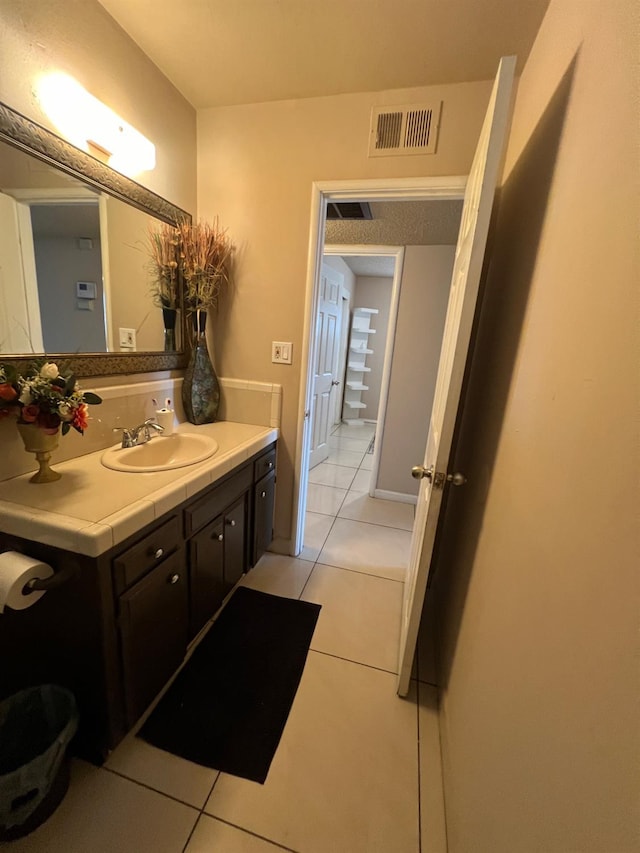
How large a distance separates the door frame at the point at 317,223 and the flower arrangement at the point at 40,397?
1149 millimetres

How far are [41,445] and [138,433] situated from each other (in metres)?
0.46

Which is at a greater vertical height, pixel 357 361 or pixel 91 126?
pixel 91 126

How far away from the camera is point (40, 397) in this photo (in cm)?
105

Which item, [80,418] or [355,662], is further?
[355,662]

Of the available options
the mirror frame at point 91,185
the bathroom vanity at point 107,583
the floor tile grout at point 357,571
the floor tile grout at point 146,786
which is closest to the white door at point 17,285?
the mirror frame at point 91,185

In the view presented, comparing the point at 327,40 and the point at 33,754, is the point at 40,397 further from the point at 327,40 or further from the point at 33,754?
the point at 327,40

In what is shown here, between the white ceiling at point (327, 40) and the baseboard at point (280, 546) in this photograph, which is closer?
the white ceiling at point (327, 40)

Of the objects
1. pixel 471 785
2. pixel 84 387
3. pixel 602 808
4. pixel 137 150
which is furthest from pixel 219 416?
pixel 602 808

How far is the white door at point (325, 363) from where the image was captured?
331 cm

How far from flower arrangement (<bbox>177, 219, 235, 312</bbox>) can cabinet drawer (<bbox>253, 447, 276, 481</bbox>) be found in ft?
2.85

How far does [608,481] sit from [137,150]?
6.75 ft

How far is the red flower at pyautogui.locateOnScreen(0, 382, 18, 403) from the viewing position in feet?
3.31

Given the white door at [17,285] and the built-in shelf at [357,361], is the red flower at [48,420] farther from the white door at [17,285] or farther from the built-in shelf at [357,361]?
the built-in shelf at [357,361]

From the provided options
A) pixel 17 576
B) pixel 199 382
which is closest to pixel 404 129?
pixel 199 382
